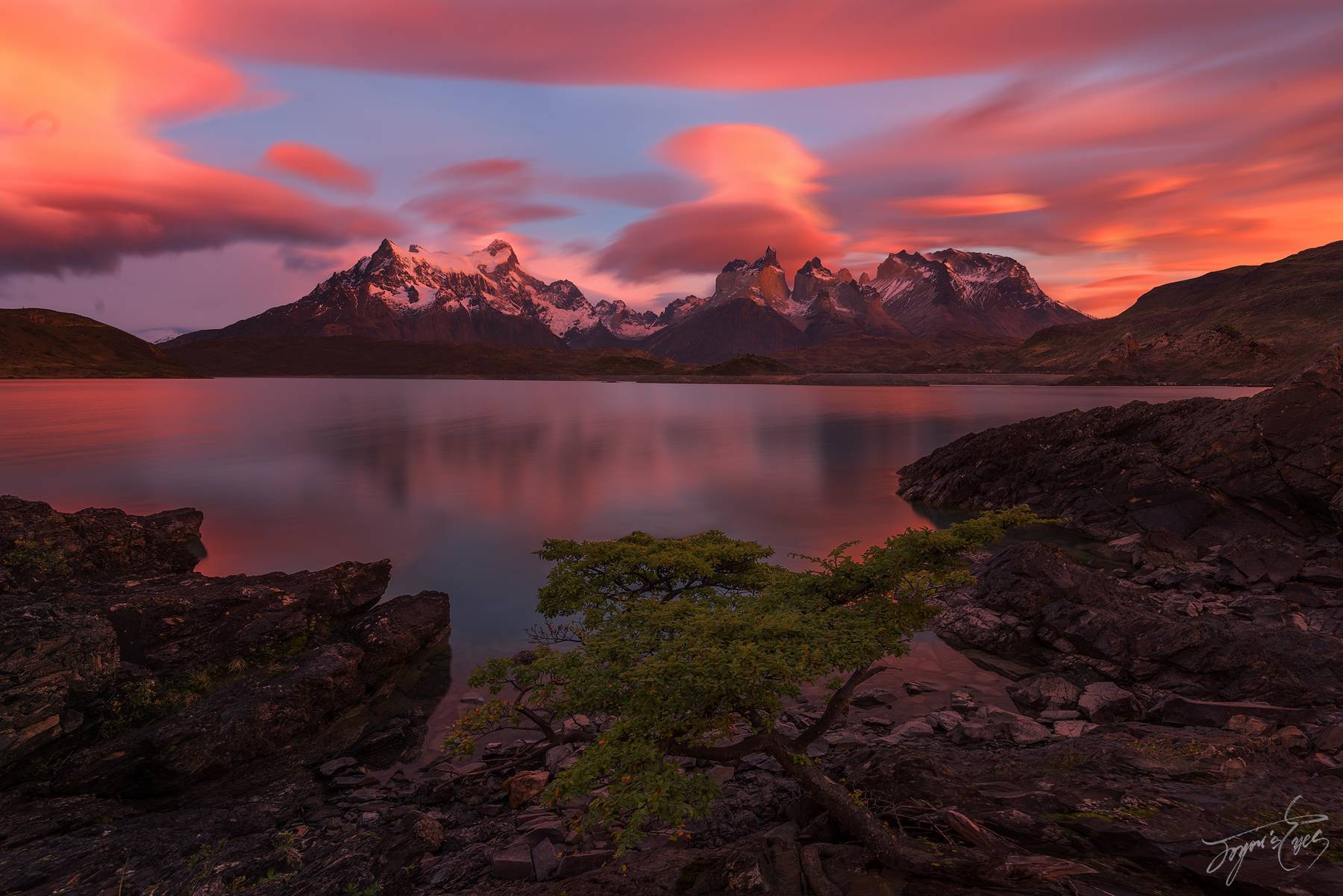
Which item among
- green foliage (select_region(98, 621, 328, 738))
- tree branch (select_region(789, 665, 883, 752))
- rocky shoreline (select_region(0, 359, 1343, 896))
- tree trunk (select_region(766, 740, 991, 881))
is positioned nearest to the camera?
tree trunk (select_region(766, 740, 991, 881))

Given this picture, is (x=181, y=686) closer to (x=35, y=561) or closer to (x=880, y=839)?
(x=35, y=561)

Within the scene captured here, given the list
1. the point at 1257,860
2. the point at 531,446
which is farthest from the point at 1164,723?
the point at 531,446

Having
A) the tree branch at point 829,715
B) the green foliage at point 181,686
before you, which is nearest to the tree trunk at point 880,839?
the tree branch at point 829,715

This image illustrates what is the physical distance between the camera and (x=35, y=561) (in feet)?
74.5

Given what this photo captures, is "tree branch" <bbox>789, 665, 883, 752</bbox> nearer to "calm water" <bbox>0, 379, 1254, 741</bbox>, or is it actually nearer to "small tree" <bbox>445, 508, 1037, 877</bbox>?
"small tree" <bbox>445, 508, 1037, 877</bbox>

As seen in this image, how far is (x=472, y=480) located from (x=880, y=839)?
54.4 meters

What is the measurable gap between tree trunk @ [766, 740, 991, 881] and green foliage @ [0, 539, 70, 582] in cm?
2742

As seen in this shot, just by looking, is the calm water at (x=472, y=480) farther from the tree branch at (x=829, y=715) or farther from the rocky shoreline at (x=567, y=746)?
the tree branch at (x=829, y=715)

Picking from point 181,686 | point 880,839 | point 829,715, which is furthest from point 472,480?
point 880,839

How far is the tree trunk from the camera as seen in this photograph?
7.91 metres

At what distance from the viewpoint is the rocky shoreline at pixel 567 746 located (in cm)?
888

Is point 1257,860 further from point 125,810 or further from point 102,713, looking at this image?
point 102,713

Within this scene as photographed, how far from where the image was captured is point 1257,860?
7.61 meters

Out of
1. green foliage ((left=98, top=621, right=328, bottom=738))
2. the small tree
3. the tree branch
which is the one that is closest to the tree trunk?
the small tree
